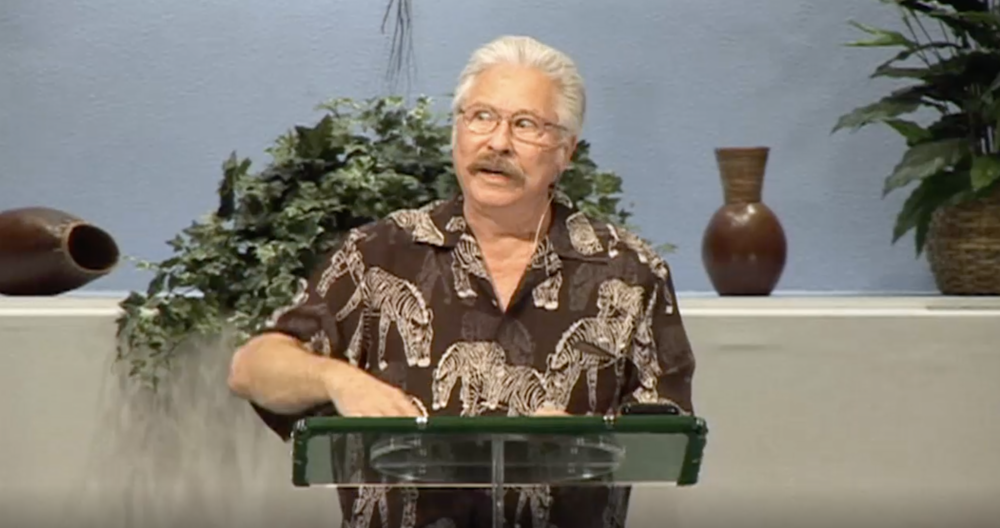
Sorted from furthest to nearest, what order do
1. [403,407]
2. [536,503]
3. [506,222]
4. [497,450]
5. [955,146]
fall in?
[955,146], [506,222], [536,503], [403,407], [497,450]

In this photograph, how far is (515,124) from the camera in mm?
2174

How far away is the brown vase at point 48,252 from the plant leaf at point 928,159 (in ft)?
5.60

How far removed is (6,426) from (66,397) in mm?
130

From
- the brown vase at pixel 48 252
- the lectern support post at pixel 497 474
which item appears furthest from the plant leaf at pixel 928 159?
the lectern support post at pixel 497 474

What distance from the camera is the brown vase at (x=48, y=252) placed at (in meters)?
3.29

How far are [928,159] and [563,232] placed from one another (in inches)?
58.1

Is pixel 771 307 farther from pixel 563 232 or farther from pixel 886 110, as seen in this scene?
pixel 563 232

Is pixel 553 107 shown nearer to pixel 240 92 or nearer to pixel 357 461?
pixel 357 461

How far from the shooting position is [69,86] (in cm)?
411

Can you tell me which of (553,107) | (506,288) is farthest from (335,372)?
(553,107)

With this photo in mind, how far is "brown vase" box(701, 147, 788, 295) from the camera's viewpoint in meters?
3.52

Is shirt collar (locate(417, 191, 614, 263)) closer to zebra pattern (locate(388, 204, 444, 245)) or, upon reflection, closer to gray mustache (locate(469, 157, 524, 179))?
zebra pattern (locate(388, 204, 444, 245))

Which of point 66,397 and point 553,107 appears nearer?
point 553,107

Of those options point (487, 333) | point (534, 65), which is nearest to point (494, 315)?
point (487, 333)
